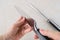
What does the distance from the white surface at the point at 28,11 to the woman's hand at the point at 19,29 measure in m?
0.06

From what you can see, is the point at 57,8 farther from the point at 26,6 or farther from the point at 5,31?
the point at 5,31

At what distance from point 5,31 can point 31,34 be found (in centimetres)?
16

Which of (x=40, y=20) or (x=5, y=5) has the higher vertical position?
(x=5, y=5)

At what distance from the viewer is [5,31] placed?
89 cm

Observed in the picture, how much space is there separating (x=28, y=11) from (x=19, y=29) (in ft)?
0.43

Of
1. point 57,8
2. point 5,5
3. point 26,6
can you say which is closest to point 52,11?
point 57,8

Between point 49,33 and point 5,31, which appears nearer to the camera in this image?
point 49,33

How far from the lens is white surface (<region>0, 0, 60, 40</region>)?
900 millimetres

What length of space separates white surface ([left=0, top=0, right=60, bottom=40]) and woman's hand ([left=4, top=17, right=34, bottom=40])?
0.06 m

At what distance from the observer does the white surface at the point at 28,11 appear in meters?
0.90

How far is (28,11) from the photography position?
91cm

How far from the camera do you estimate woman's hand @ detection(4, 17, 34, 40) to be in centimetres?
81

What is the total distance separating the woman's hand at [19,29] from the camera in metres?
0.81

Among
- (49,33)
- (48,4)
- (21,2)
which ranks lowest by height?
(49,33)
